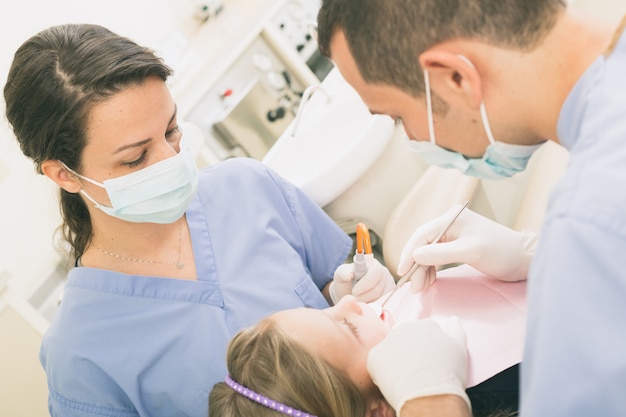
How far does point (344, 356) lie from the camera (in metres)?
1.18

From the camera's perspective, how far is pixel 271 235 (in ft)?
5.26

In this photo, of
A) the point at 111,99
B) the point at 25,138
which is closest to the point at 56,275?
the point at 25,138

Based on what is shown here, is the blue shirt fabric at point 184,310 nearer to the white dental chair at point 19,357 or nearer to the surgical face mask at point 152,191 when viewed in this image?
the surgical face mask at point 152,191

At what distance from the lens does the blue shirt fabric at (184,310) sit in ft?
4.41

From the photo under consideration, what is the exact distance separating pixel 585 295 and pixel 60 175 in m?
1.18

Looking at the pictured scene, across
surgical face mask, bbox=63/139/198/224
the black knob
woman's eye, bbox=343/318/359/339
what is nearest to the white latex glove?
woman's eye, bbox=343/318/359/339

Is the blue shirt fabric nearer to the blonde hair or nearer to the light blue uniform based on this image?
the blonde hair

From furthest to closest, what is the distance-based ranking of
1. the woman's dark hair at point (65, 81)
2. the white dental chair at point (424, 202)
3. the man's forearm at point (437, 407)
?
the white dental chair at point (424, 202)
the woman's dark hair at point (65, 81)
the man's forearm at point (437, 407)

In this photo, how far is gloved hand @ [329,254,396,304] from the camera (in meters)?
1.54

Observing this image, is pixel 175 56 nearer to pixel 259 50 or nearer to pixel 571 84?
pixel 259 50

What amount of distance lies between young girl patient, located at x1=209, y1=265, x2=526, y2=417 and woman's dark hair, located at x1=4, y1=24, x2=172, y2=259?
24.0 inches

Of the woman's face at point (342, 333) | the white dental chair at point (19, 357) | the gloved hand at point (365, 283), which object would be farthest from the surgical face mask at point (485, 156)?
the white dental chair at point (19, 357)

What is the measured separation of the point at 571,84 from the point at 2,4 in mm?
2481

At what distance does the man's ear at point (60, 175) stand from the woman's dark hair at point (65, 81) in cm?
2
